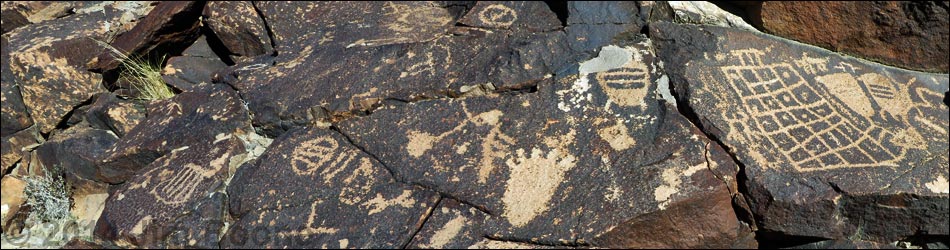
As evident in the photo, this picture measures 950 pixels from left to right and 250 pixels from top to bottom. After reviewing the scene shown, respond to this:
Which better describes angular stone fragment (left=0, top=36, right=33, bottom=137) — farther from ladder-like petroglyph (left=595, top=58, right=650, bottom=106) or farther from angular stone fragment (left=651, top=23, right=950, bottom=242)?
angular stone fragment (left=651, top=23, right=950, bottom=242)

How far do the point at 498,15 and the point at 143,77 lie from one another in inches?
72.7

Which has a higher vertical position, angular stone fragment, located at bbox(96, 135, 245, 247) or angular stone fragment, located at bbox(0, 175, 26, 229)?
angular stone fragment, located at bbox(96, 135, 245, 247)

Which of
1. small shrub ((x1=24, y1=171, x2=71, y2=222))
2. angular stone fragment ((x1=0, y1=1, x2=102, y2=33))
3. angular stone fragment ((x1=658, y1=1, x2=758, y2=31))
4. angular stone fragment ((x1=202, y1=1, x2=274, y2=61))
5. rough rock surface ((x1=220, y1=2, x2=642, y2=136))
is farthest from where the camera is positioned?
angular stone fragment ((x1=0, y1=1, x2=102, y2=33))

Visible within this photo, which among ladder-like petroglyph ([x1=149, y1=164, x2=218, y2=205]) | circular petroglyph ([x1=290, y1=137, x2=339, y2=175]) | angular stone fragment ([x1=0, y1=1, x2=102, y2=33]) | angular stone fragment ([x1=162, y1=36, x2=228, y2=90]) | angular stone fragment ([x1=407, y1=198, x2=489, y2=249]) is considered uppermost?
angular stone fragment ([x1=0, y1=1, x2=102, y2=33])

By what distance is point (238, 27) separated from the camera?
4305 mm

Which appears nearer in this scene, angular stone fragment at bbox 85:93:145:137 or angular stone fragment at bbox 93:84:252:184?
angular stone fragment at bbox 93:84:252:184

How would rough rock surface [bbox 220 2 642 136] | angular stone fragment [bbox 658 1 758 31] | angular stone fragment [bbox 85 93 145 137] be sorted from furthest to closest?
angular stone fragment [bbox 85 93 145 137]
angular stone fragment [bbox 658 1 758 31]
rough rock surface [bbox 220 2 642 136]

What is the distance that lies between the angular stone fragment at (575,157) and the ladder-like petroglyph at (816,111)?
0.24 metres

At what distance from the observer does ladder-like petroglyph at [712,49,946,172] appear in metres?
2.96

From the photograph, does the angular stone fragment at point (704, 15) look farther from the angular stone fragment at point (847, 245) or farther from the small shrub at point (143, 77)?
the small shrub at point (143, 77)

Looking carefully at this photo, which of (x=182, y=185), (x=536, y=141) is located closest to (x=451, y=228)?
(x=536, y=141)

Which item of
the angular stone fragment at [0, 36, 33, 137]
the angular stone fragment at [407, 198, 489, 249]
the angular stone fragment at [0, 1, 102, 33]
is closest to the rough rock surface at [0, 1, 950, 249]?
the angular stone fragment at [407, 198, 489, 249]

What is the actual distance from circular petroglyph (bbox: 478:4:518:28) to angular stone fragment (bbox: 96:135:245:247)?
1191 millimetres

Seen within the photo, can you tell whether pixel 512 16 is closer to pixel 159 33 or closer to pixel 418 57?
pixel 418 57
